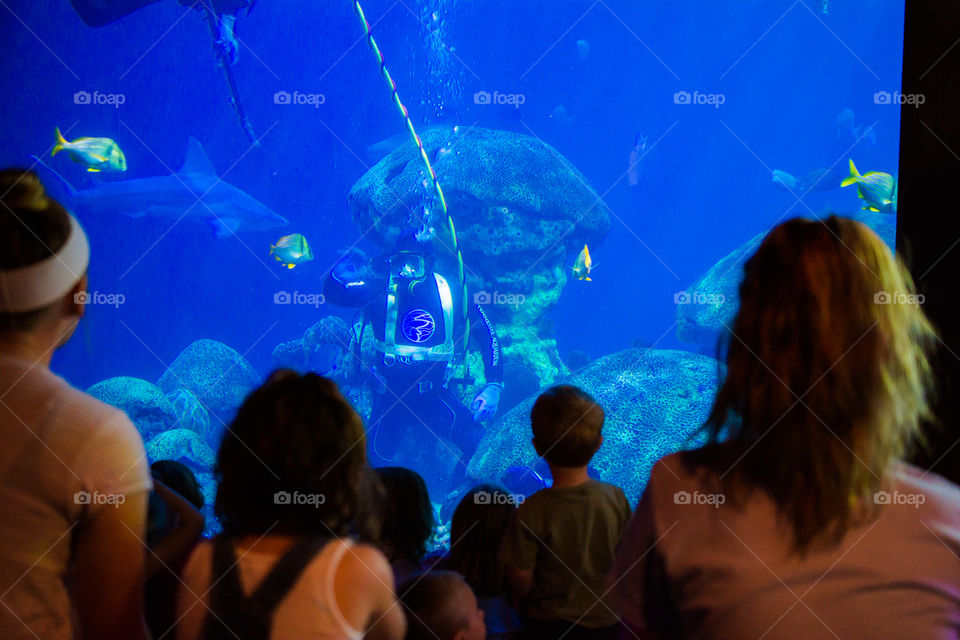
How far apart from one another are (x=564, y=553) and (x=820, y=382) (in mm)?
1366

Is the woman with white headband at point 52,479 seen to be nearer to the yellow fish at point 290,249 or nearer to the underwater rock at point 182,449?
the yellow fish at point 290,249

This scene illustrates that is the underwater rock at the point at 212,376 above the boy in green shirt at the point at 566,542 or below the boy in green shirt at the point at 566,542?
below

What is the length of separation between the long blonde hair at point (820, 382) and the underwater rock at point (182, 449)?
9.30 m

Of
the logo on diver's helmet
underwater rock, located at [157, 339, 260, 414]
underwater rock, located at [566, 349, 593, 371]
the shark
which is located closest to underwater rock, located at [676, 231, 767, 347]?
underwater rock, located at [566, 349, 593, 371]

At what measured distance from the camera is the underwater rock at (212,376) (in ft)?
43.0

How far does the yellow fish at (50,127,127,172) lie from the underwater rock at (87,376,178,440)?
6.00m

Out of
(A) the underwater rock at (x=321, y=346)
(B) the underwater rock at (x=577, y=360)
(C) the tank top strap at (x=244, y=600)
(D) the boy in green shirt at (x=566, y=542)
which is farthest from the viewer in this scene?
(B) the underwater rock at (x=577, y=360)

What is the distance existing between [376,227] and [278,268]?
39.2 meters

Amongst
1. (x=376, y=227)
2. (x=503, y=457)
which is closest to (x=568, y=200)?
(x=376, y=227)

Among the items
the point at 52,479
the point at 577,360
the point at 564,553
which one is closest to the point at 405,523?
the point at 564,553

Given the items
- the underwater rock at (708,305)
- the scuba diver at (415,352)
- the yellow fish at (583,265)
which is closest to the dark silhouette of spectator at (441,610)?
the yellow fish at (583,265)

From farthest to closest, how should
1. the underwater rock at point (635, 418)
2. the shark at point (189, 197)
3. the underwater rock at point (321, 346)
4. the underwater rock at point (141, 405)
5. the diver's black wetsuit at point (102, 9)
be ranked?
the shark at point (189, 197) → the underwater rock at point (321, 346) → the underwater rock at point (141, 405) → the underwater rock at point (635, 418) → the diver's black wetsuit at point (102, 9)

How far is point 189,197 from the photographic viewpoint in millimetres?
13367

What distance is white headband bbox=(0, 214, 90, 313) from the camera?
1.18 meters
